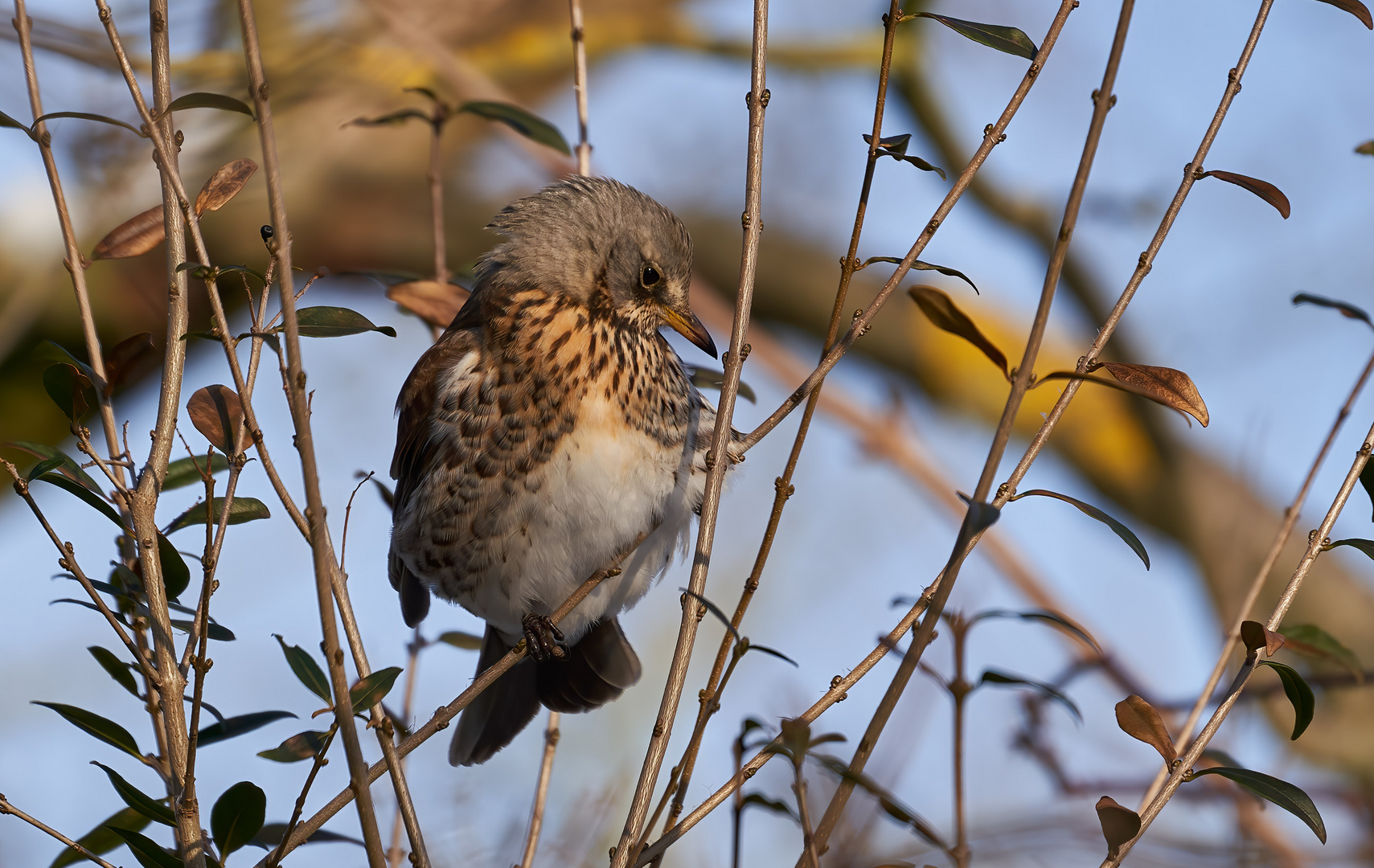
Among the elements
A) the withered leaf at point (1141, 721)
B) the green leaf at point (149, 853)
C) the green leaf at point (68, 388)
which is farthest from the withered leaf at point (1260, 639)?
the green leaf at point (68, 388)

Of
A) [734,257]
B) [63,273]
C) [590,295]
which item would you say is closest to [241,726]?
[590,295]

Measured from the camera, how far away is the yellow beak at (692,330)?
266cm

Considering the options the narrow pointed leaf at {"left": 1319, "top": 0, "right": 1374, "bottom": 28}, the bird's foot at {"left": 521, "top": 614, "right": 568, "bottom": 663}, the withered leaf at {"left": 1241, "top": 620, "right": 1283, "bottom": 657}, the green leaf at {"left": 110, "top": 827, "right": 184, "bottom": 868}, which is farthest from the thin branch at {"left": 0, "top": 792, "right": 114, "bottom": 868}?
the narrow pointed leaf at {"left": 1319, "top": 0, "right": 1374, "bottom": 28}

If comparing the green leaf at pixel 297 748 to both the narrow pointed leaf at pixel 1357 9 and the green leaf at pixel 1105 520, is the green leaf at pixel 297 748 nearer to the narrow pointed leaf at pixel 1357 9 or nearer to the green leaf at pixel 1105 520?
the green leaf at pixel 1105 520

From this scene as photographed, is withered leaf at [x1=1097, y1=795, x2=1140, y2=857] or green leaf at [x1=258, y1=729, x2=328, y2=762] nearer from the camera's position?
withered leaf at [x1=1097, y1=795, x2=1140, y2=857]

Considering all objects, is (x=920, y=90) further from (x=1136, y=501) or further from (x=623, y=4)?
(x=1136, y=501)

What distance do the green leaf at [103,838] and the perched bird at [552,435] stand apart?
34.0 inches

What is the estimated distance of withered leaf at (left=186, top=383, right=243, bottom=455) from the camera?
5.46 feet

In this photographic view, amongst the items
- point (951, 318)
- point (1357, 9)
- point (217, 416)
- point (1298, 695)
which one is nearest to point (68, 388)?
point (217, 416)

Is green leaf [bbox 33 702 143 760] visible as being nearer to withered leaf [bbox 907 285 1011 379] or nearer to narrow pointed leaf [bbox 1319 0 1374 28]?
withered leaf [bbox 907 285 1011 379]

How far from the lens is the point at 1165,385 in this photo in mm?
1645

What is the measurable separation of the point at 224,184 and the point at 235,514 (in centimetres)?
50

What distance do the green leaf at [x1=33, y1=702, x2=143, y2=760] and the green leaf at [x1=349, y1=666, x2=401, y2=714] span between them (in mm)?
317

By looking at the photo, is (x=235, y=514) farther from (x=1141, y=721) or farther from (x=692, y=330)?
(x=1141, y=721)
